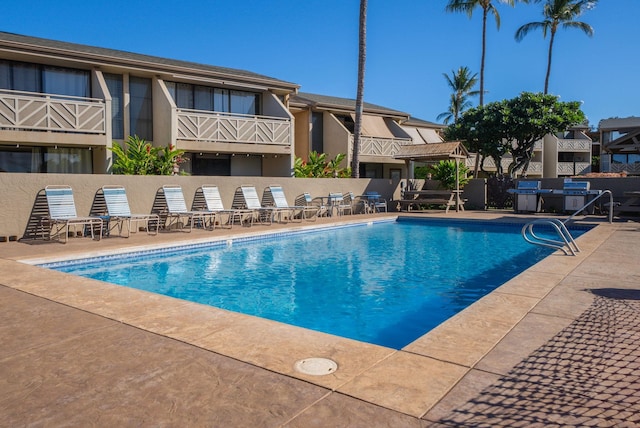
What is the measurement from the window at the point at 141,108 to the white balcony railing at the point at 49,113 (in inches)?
73.6

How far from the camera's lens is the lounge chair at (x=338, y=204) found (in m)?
18.0

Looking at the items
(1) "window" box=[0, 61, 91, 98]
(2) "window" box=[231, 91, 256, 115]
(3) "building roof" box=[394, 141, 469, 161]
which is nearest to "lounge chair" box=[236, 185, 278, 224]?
(2) "window" box=[231, 91, 256, 115]

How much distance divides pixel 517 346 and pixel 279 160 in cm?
1818

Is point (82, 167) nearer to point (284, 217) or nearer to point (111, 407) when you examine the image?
point (284, 217)

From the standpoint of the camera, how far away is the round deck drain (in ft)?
10.2

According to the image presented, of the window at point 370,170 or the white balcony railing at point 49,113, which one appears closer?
the white balcony railing at point 49,113

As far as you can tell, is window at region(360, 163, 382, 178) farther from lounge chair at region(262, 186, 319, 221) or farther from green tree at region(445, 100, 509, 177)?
lounge chair at region(262, 186, 319, 221)

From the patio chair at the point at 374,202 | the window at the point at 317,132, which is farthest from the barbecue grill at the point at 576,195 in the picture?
the window at the point at 317,132

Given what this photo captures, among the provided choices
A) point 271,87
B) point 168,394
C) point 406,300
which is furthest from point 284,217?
point 168,394

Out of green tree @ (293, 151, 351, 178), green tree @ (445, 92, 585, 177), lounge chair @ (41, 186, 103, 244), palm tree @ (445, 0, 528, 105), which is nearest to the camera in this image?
lounge chair @ (41, 186, 103, 244)

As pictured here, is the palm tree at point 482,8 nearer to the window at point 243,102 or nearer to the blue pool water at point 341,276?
the window at point 243,102

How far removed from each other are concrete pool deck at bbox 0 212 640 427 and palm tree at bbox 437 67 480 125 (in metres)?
48.9

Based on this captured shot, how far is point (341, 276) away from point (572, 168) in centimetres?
4203

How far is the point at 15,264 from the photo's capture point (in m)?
7.14
